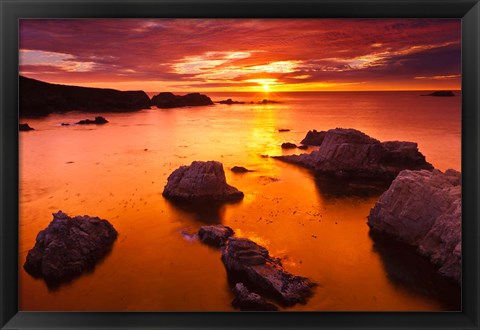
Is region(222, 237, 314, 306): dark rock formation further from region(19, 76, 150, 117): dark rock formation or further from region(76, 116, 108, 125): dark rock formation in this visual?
region(76, 116, 108, 125): dark rock formation

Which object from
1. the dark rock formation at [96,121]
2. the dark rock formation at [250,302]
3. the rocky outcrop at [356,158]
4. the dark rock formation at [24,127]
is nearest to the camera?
the dark rock formation at [24,127]

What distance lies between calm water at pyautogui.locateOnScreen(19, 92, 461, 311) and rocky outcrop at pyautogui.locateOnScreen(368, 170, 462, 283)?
278 mm

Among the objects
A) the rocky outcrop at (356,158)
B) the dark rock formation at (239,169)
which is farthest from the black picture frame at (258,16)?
the rocky outcrop at (356,158)

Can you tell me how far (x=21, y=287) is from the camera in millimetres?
5449

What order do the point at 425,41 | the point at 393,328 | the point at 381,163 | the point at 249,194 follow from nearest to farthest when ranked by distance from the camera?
1. the point at 393,328
2. the point at 425,41
3. the point at 249,194
4. the point at 381,163

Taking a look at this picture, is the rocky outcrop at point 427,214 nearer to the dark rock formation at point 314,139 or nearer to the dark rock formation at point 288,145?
the dark rock formation at point 288,145

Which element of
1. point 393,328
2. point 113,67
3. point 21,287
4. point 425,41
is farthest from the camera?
point 113,67

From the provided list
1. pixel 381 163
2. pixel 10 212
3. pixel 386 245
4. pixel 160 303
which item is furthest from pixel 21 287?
pixel 381 163

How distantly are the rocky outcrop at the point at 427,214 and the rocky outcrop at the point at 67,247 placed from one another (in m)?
5.16

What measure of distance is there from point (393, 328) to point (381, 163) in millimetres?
6315

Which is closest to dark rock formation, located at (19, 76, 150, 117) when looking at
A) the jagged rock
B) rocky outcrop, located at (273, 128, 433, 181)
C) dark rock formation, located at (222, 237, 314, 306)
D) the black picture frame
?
the black picture frame

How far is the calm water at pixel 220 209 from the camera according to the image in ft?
18.4

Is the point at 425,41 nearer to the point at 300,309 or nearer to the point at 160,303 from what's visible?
the point at 300,309

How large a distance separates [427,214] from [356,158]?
4.44 meters
